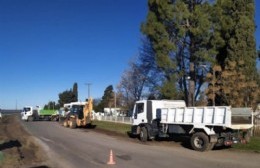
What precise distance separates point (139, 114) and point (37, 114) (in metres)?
45.3

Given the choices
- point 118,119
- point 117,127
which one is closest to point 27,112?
point 118,119

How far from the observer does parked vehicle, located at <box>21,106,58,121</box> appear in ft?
240

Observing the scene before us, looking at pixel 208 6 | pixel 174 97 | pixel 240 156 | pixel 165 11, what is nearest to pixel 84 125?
pixel 174 97

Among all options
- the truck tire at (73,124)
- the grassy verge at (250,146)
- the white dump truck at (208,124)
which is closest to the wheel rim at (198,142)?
the white dump truck at (208,124)

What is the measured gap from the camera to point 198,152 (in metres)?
22.5

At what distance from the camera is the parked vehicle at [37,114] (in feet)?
240

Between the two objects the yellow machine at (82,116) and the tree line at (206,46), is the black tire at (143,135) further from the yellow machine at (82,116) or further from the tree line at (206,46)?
the yellow machine at (82,116)

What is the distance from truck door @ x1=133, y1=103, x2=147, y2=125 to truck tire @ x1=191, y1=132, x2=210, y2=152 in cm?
715

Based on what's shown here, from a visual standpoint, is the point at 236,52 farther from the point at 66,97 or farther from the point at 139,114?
the point at 66,97

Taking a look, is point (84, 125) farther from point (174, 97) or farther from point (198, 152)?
point (198, 152)

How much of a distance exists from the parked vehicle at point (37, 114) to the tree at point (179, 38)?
112 feet

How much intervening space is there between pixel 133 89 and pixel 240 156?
58811mm

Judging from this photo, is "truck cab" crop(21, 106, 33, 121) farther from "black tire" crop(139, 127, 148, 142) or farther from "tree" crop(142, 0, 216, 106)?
"black tire" crop(139, 127, 148, 142)

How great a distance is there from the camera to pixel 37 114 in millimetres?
73312
